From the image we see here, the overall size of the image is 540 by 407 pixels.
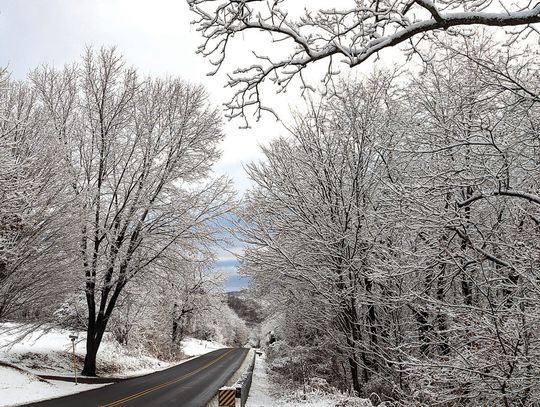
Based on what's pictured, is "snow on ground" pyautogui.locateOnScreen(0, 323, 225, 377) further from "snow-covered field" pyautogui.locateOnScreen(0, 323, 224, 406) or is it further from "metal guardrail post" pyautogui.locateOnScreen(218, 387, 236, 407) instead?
"metal guardrail post" pyautogui.locateOnScreen(218, 387, 236, 407)

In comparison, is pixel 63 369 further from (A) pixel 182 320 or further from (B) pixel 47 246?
(A) pixel 182 320

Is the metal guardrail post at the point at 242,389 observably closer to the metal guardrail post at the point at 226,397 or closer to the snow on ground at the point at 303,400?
the metal guardrail post at the point at 226,397

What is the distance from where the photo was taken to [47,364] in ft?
64.7

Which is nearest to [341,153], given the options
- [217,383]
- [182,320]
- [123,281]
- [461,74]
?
[461,74]

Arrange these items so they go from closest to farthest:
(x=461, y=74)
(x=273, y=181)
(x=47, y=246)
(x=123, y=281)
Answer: (x=461, y=74) → (x=273, y=181) → (x=47, y=246) → (x=123, y=281)

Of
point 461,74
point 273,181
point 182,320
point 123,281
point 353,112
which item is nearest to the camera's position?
point 461,74

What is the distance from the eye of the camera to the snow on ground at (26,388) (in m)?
12.7

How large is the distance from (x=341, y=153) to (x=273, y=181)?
1.94 metres

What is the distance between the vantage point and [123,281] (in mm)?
18438

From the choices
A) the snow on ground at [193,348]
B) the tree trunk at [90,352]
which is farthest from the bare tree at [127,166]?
the snow on ground at [193,348]

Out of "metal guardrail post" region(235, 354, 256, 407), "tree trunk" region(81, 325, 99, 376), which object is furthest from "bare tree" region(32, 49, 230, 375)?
"metal guardrail post" region(235, 354, 256, 407)

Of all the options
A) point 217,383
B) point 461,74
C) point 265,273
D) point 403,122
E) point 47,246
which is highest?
point 461,74

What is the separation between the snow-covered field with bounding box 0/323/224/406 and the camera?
13.7 meters

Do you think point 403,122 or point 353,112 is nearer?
point 403,122
